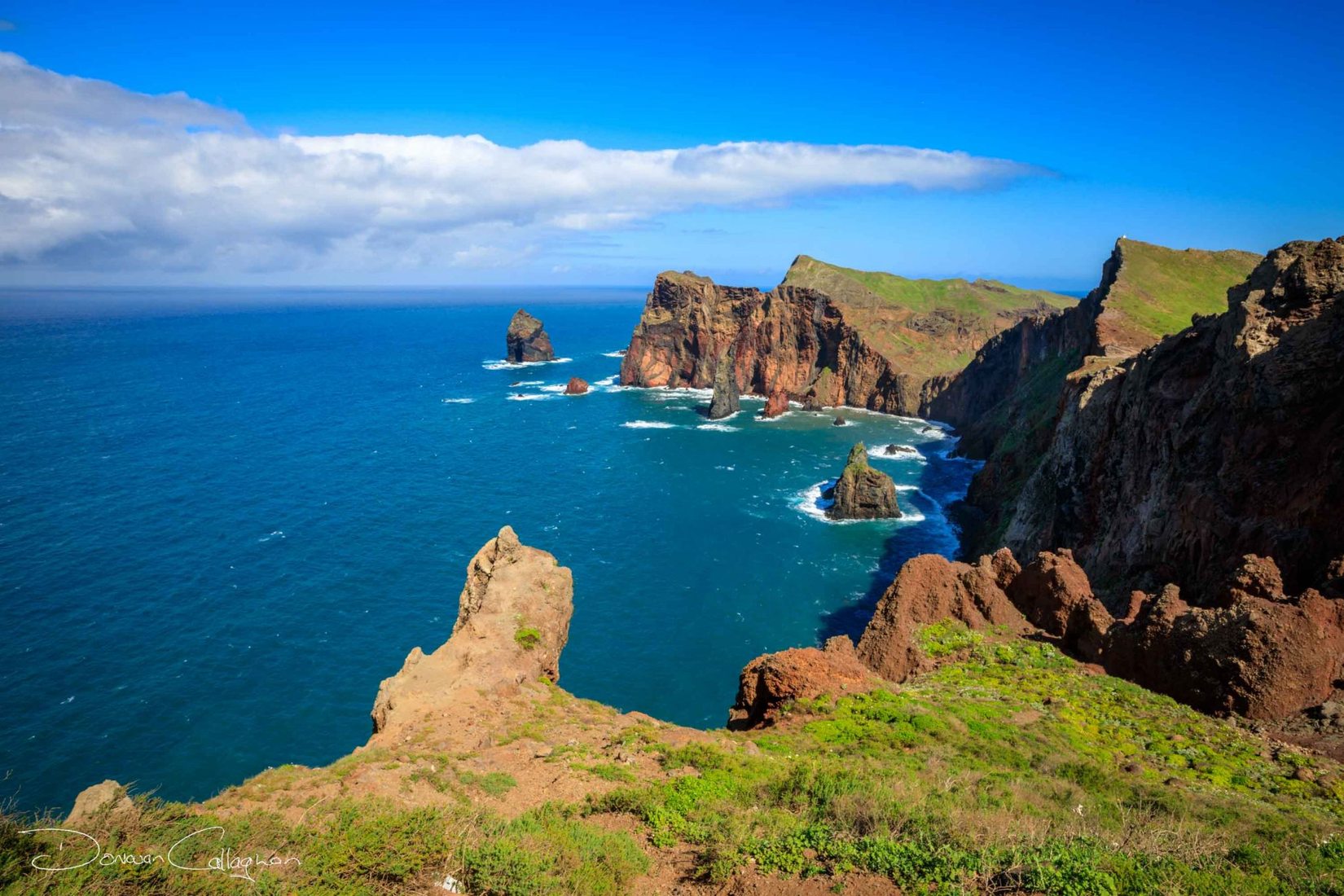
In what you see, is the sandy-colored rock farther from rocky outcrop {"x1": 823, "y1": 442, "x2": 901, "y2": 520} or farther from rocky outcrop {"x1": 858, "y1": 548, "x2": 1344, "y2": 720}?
rocky outcrop {"x1": 823, "y1": 442, "x2": 901, "y2": 520}

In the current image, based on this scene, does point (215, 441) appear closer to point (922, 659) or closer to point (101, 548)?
point (101, 548)

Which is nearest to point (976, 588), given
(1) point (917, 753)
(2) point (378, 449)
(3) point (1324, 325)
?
(1) point (917, 753)

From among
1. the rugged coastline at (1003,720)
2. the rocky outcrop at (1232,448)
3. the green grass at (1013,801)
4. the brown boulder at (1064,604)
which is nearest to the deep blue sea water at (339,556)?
the rugged coastline at (1003,720)

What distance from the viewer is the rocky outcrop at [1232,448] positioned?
3161cm

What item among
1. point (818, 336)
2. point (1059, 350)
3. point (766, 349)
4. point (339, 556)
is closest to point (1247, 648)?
point (339, 556)

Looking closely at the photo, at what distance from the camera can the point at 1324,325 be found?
3319 centimetres

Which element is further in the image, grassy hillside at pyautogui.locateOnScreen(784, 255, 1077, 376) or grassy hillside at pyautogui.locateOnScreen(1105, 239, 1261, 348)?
grassy hillside at pyautogui.locateOnScreen(784, 255, 1077, 376)

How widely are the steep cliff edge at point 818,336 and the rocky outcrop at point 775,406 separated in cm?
158

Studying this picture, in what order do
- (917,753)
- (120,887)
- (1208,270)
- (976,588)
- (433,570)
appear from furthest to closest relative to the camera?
(1208,270), (433,570), (976,588), (917,753), (120,887)

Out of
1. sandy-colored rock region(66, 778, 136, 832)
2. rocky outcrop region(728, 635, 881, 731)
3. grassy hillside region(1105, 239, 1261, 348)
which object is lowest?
rocky outcrop region(728, 635, 881, 731)

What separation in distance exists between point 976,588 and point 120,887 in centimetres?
3513

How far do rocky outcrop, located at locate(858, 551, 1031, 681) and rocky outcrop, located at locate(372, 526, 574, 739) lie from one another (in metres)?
15.9

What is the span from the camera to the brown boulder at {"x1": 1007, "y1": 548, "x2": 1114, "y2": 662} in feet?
105

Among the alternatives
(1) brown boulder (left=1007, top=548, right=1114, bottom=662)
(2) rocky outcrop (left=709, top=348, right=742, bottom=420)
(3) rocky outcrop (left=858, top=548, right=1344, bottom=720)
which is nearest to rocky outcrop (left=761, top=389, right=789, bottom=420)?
(2) rocky outcrop (left=709, top=348, right=742, bottom=420)
